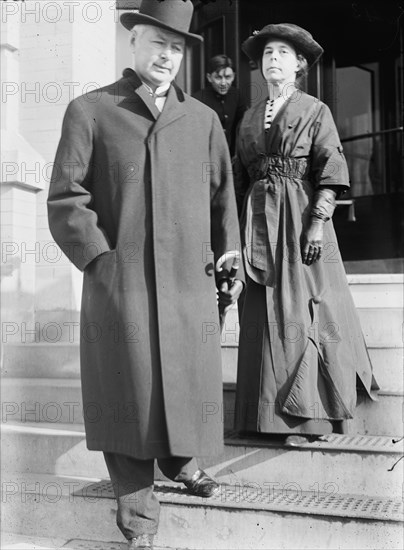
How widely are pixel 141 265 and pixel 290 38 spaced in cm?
146

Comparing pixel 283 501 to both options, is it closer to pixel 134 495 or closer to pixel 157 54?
pixel 134 495

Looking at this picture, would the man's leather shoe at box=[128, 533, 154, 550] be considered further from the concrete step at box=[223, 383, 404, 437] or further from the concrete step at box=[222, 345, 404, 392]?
the concrete step at box=[222, 345, 404, 392]

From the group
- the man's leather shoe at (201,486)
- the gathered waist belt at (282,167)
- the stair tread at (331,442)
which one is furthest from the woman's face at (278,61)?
the man's leather shoe at (201,486)

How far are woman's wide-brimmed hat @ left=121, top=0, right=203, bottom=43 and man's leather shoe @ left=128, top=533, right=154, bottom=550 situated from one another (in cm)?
182

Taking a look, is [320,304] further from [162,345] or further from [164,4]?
[164,4]

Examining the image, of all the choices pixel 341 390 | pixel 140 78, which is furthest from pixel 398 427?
pixel 140 78

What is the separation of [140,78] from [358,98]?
3972 millimetres

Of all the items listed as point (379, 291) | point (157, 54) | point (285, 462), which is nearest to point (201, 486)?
point (285, 462)

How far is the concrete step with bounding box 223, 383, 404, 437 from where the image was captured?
3.63 metres

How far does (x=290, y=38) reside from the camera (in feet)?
11.8

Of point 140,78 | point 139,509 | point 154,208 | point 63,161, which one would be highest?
point 140,78

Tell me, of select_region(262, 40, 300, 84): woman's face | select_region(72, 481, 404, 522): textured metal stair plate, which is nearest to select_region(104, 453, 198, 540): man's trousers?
select_region(72, 481, 404, 522): textured metal stair plate

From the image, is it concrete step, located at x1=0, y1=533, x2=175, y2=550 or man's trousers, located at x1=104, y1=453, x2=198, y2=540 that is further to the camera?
concrete step, located at x1=0, y1=533, x2=175, y2=550

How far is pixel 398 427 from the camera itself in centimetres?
362
